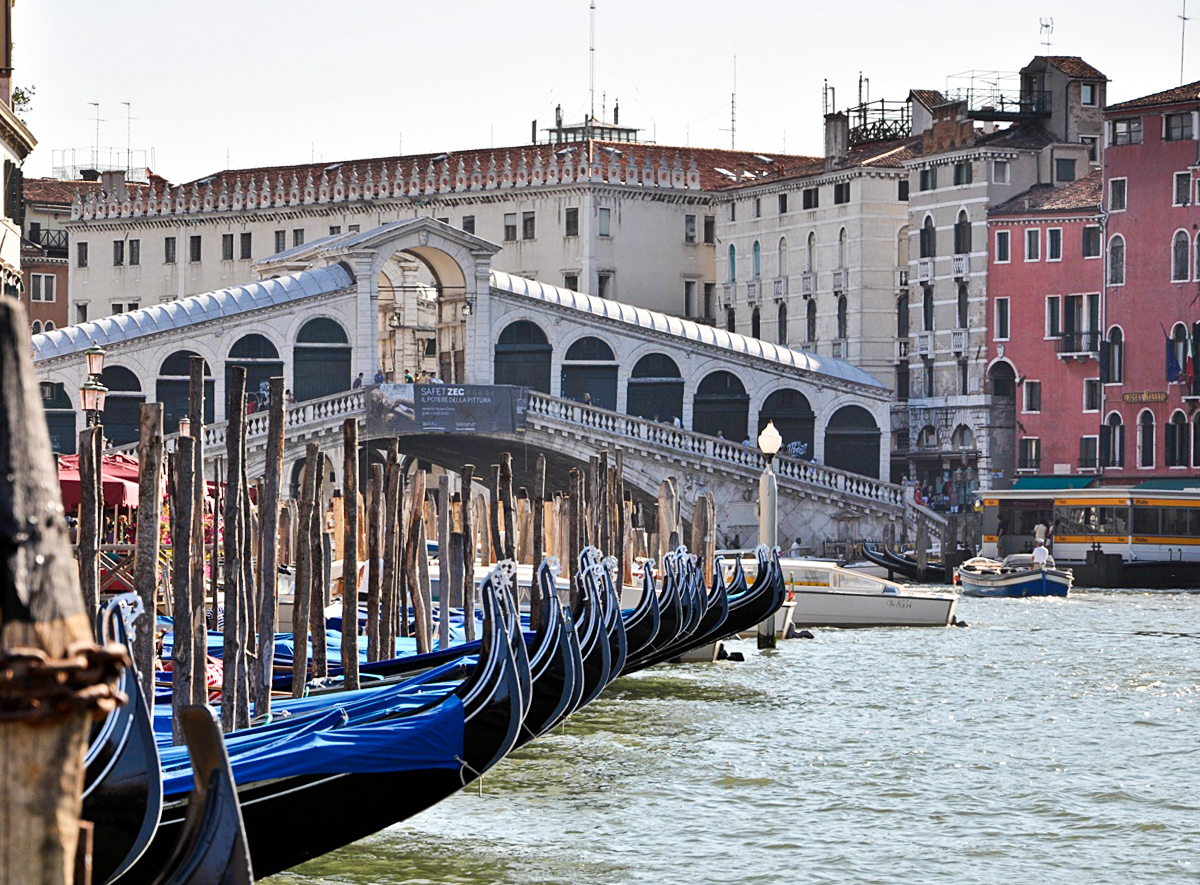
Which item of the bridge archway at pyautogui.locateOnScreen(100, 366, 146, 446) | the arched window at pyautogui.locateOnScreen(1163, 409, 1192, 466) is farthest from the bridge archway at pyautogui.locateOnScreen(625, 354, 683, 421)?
the bridge archway at pyautogui.locateOnScreen(100, 366, 146, 446)

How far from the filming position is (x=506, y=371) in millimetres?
37562

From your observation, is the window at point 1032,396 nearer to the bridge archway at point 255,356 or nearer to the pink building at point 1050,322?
the pink building at point 1050,322

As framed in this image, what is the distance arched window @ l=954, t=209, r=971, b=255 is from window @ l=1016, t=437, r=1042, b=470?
3602mm

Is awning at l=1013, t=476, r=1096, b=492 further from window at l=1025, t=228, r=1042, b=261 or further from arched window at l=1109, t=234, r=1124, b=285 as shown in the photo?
window at l=1025, t=228, r=1042, b=261

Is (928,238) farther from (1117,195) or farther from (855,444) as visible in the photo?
(855,444)

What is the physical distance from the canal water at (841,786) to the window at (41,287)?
3208cm

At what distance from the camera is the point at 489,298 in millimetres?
37094

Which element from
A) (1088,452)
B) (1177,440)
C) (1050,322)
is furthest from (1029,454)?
(1177,440)

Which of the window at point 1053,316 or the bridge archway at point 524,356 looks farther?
the window at point 1053,316

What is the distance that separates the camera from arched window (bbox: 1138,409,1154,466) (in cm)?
3741

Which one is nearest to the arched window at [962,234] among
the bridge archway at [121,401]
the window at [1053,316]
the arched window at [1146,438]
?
the window at [1053,316]

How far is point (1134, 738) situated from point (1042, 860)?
16.3ft

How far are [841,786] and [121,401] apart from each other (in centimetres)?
2475

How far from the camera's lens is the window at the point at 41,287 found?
161 ft
